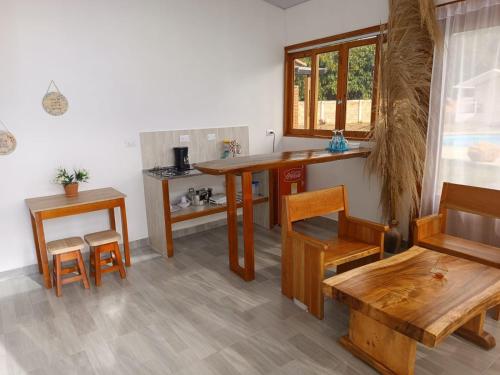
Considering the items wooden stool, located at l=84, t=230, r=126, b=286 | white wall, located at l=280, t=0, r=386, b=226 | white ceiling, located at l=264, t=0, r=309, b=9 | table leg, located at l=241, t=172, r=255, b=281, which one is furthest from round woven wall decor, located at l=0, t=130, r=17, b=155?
white ceiling, located at l=264, t=0, r=309, b=9

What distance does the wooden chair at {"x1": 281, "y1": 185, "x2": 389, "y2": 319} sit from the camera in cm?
252

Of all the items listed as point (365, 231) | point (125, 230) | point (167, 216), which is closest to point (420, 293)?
point (365, 231)

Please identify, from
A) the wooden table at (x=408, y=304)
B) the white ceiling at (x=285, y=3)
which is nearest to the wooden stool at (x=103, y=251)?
the wooden table at (x=408, y=304)

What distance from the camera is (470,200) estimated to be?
9.41ft

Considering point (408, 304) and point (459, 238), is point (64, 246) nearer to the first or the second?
point (408, 304)

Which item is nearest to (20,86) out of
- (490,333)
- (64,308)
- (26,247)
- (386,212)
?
(26,247)

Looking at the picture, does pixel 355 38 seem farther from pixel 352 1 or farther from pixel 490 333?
pixel 490 333

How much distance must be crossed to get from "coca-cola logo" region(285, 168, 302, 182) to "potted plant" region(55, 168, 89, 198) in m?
2.26

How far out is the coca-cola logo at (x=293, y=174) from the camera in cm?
445

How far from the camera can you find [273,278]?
3.18 m

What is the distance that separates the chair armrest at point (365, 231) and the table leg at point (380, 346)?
0.75 metres

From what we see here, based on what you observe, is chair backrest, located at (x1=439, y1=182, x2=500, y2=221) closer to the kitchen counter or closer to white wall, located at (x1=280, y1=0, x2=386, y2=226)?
white wall, located at (x1=280, y1=0, x2=386, y2=226)

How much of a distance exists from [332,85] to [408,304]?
306 centimetres

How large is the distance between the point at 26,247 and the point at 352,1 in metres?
4.09
